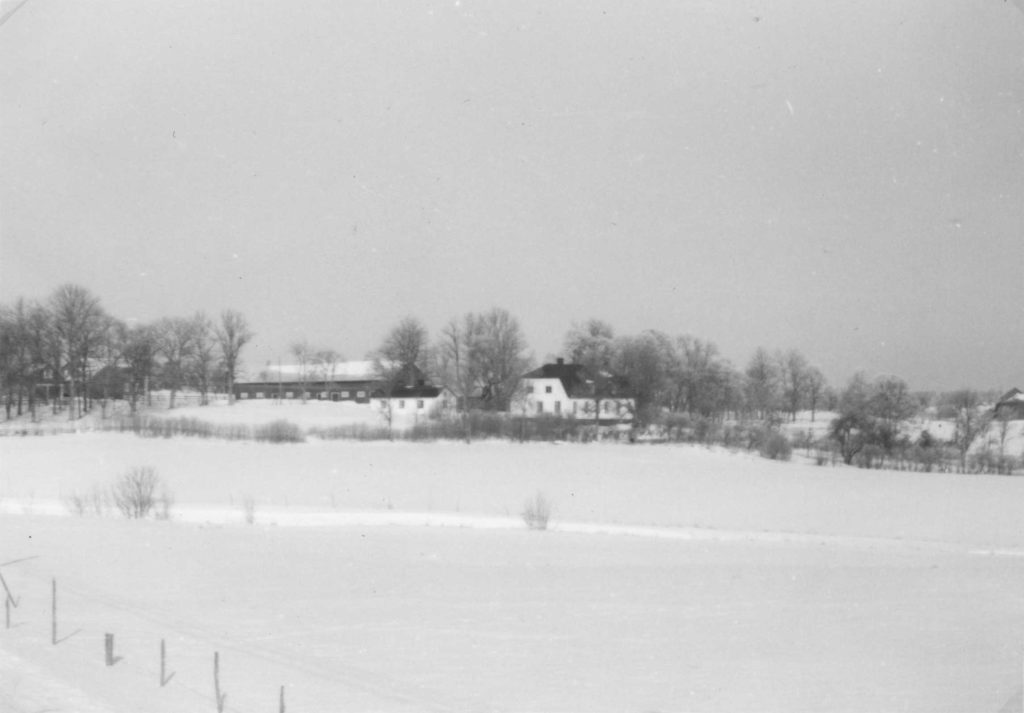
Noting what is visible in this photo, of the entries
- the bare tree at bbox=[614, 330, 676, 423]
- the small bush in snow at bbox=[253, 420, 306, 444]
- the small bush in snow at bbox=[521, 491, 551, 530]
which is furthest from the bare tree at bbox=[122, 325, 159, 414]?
the small bush in snow at bbox=[521, 491, 551, 530]

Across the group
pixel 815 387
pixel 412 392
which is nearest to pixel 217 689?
pixel 412 392

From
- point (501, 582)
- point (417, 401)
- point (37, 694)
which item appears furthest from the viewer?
point (417, 401)

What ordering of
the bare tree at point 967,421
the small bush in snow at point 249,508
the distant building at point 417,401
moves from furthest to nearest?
the small bush in snow at point 249,508 < the distant building at point 417,401 < the bare tree at point 967,421

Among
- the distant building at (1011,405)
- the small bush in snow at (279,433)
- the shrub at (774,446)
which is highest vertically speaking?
the distant building at (1011,405)

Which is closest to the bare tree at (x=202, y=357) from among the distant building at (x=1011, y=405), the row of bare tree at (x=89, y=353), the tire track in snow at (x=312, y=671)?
the row of bare tree at (x=89, y=353)

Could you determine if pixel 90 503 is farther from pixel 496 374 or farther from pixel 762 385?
pixel 762 385

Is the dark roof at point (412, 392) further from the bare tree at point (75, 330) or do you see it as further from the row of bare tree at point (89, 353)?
the bare tree at point (75, 330)

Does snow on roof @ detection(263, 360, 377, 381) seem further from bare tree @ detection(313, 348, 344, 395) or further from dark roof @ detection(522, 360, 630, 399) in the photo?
dark roof @ detection(522, 360, 630, 399)
